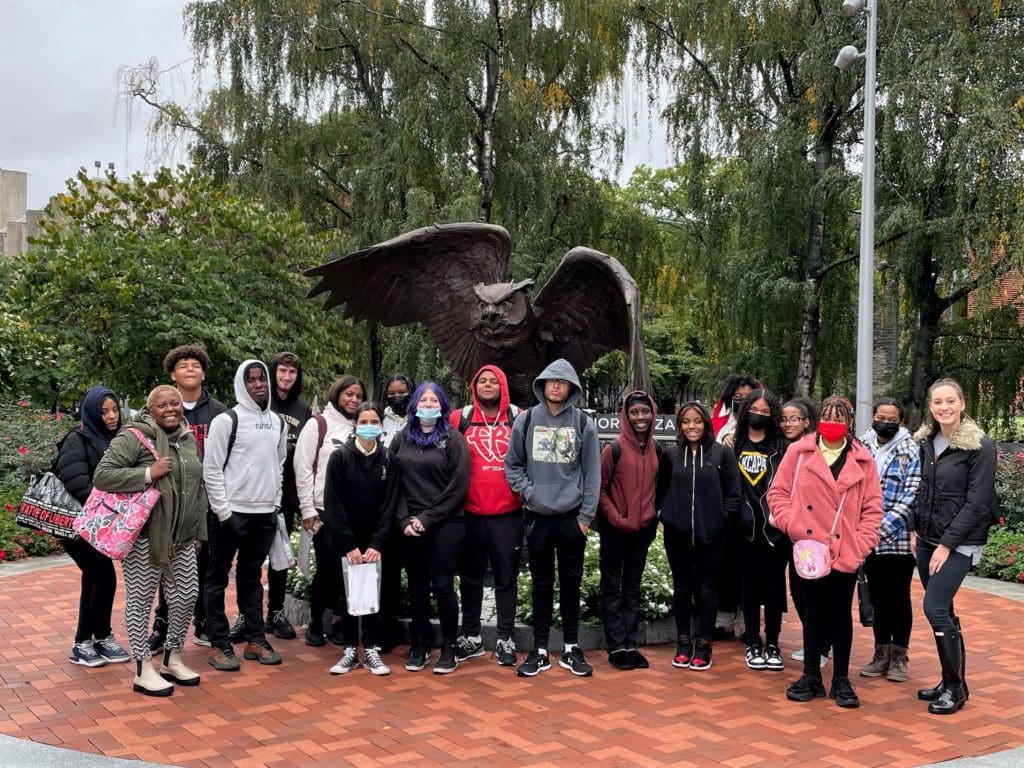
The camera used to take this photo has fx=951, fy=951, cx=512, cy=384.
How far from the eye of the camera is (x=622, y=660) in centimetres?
554

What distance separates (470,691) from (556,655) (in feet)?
2.85

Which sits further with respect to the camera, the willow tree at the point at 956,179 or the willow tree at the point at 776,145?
the willow tree at the point at 776,145

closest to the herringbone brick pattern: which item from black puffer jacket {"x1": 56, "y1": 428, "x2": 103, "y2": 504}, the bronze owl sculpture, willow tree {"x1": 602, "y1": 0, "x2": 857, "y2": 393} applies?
black puffer jacket {"x1": 56, "y1": 428, "x2": 103, "y2": 504}

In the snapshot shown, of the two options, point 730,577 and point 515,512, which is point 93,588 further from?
point 730,577

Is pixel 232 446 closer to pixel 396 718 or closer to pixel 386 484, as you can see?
pixel 386 484

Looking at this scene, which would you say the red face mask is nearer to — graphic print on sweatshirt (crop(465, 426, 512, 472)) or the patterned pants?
graphic print on sweatshirt (crop(465, 426, 512, 472))

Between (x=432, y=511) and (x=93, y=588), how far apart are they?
205cm

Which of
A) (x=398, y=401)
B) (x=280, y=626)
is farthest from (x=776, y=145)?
(x=280, y=626)

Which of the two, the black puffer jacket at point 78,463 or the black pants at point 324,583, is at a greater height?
the black puffer jacket at point 78,463

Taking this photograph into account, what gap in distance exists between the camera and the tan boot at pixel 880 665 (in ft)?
18.1

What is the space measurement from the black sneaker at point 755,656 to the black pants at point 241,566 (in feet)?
9.54

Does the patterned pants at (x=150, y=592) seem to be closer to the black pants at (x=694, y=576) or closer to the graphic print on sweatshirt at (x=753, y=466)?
the black pants at (x=694, y=576)

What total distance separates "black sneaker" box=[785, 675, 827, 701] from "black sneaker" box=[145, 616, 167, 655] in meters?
3.60

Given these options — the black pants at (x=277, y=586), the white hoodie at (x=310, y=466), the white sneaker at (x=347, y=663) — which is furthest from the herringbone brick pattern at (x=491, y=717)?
the white hoodie at (x=310, y=466)
